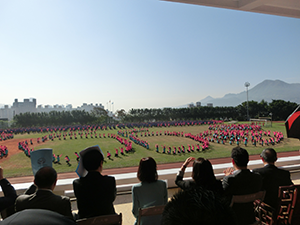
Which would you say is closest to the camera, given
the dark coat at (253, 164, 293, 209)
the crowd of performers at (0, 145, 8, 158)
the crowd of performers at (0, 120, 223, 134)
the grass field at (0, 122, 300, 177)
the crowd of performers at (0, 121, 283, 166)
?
the dark coat at (253, 164, 293, 209)

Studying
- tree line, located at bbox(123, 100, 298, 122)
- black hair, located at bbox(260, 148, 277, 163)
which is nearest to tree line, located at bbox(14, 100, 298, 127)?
tree line, located at bbox(123, 100, 298, 122)

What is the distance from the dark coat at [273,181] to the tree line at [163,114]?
11.5 meters

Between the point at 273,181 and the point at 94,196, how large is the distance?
1.77 metres

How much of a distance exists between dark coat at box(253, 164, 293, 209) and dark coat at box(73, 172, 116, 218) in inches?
60.6

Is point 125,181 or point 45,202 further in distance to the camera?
point 125,181

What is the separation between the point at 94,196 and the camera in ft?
4.97

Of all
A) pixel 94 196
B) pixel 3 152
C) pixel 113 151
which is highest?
pixel 94 196

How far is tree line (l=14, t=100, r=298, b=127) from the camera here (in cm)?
1108

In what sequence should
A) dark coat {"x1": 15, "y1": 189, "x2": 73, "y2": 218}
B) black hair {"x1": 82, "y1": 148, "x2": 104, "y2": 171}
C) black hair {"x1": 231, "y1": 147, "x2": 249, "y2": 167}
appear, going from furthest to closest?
black hair {"x1": 231, "y1": 147, "x2": 249, "y2": 167}, black hair {"x1": 82, "y1": 148, "x2": 104, "y2": 171}, dark coat {"x1": 15, "y1": 189, "x2": 73, "y2": 218}

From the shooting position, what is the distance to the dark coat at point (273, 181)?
74.4 inches

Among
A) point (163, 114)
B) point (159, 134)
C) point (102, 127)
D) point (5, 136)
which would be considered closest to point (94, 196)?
point (5, 136)

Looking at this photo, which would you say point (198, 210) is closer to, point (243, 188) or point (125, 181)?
point (243, 188)

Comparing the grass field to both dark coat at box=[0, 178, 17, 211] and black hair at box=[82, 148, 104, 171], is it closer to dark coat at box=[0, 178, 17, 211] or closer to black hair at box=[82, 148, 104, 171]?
dark coat at box=[0, 178, 17, 211]

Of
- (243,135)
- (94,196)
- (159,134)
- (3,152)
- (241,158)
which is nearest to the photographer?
(94,196)
